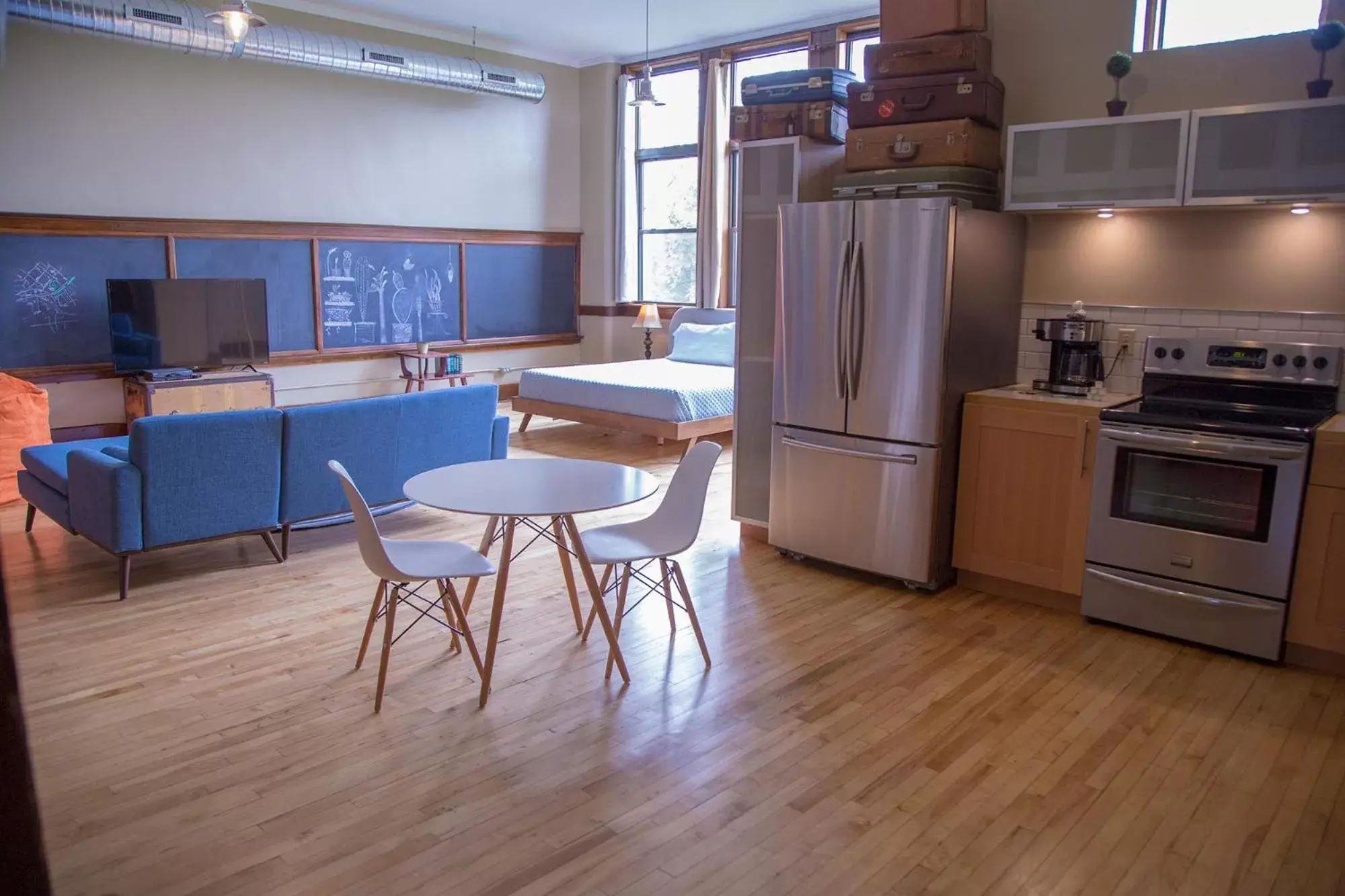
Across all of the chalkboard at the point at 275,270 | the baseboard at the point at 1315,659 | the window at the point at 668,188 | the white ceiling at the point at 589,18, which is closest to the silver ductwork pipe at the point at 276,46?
the white ceiling at the point at 589,18

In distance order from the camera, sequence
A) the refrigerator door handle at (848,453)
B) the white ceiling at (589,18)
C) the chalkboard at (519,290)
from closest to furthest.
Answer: the refrigerator door handle at (848,453)
the white ceiling at (589,18)
the chalkboard at (519,290)

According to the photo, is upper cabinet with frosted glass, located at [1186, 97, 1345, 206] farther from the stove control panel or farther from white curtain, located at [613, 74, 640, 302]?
white curtain, located at [613, 74, 640, 302]

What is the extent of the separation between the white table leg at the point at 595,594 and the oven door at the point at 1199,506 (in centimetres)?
199

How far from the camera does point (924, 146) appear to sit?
14.1 ft

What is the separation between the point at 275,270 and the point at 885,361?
18.6 ft

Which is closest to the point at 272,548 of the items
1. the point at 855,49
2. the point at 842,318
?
the point at 842,318

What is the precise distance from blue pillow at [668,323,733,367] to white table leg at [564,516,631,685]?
4.95 metres

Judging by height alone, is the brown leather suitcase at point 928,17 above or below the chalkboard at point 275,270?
above

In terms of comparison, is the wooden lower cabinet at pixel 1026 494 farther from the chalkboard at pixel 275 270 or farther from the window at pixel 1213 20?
the chalkboard at pixel 275 270

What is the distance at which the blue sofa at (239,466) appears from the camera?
13.2 ft

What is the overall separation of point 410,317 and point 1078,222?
6.19 meters

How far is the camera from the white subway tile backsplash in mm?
3814

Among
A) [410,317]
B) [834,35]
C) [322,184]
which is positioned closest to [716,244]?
[834,35]

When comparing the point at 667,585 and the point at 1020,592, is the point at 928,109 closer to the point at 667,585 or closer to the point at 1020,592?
the point at 1020,592
